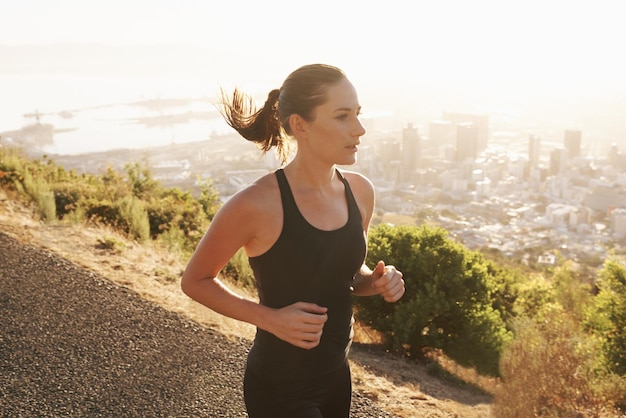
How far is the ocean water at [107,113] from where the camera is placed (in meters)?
41.8

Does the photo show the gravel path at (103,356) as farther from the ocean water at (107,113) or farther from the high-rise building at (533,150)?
the high-rise building at (533,150)

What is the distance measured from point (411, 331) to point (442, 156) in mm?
73643

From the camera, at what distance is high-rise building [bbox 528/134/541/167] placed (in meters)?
75.3

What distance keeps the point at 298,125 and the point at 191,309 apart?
436cm

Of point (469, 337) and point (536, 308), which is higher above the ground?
point (469, 337)

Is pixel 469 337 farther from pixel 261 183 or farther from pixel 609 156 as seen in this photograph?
pixel 609 156

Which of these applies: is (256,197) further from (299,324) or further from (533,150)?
(533,150)

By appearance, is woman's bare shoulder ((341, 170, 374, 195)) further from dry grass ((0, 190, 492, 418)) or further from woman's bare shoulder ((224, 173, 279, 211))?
dry grass ((0, 190, 492, 418))

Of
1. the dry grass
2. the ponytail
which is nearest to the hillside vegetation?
the dry grass

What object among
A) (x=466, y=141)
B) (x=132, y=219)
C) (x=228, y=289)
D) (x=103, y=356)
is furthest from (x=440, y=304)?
(x=466, y=141)

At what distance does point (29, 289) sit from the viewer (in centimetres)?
540

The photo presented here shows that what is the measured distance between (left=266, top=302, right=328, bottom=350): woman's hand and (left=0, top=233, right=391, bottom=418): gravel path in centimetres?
265

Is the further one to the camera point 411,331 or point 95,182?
point 95,182

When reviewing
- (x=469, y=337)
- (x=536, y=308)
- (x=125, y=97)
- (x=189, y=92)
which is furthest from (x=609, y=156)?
(x=469, y=337)
